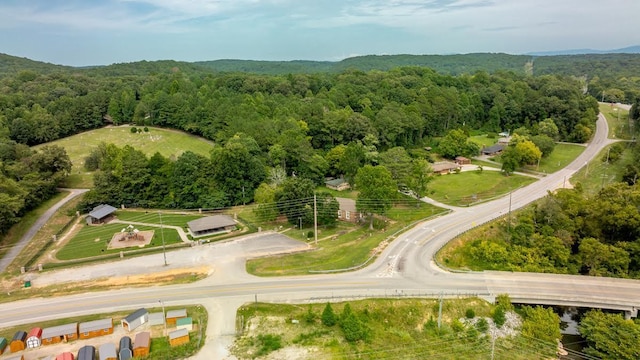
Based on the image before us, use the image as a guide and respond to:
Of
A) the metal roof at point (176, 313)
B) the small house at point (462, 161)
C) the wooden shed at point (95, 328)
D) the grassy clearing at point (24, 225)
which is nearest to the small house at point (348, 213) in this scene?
the metal roof at point (176, 313)

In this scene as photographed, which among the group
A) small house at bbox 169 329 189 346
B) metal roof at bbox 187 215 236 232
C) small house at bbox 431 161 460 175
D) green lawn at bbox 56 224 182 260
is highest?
small house at bbox 431 161 460 175

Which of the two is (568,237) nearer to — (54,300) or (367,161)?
(367,161)

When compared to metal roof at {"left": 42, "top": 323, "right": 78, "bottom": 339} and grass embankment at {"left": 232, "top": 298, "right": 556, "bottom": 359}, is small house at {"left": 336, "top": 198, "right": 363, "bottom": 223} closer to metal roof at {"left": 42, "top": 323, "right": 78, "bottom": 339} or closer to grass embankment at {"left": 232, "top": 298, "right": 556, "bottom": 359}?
grass embankment at {"left": 232, "top": 298, "right": 556, "bottom": 359}

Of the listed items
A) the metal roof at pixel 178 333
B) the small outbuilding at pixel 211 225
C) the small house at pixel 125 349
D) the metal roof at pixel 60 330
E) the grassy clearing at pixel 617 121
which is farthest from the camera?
the grassy clearing at pixel 617 121

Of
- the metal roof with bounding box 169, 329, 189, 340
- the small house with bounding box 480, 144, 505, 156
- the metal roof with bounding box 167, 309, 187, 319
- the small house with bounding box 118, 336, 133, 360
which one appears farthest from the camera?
the small house with bounding box 480, 144, 505, 156

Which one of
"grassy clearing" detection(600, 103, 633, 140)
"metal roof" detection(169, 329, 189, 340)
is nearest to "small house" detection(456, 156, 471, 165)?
"grassy clearing" detection(600, 103, 633, 140)

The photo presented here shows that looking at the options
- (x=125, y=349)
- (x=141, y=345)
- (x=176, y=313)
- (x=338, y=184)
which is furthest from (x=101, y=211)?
(x=338, y=184)

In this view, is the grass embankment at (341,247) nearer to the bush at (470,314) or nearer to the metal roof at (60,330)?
the bush at (470,314)
